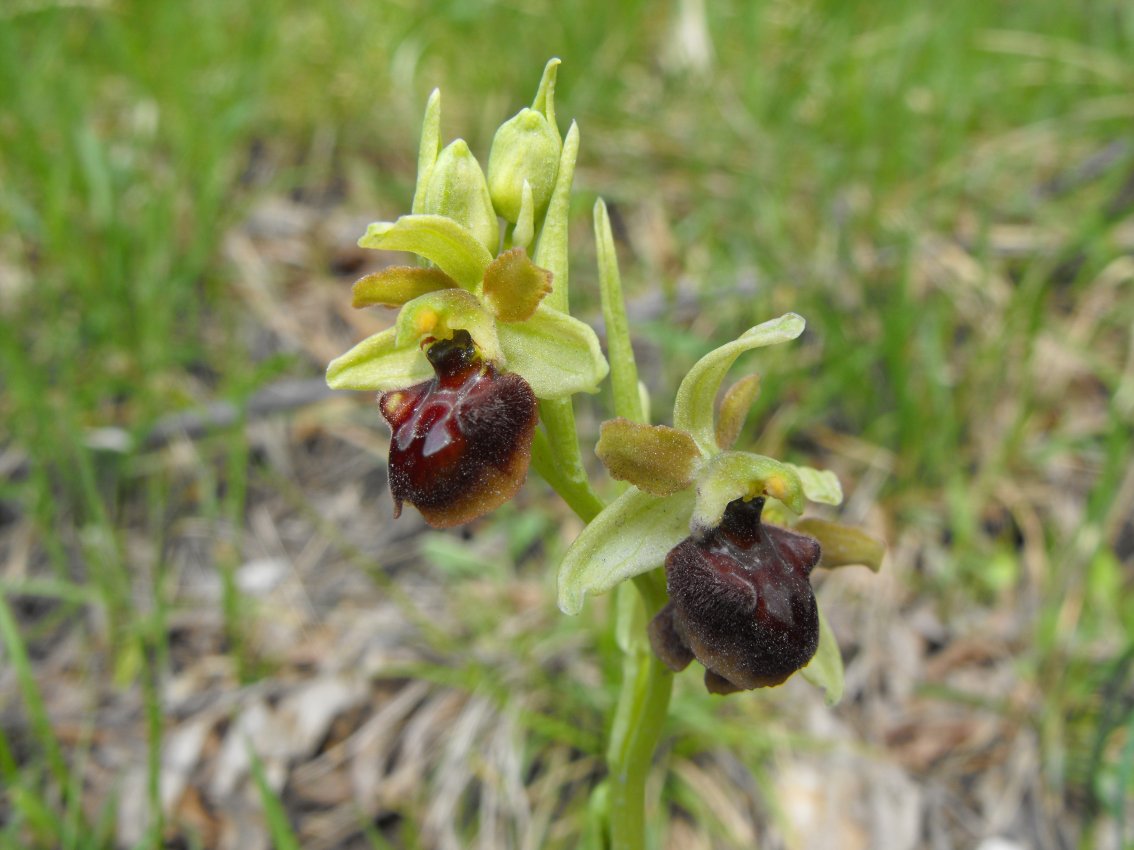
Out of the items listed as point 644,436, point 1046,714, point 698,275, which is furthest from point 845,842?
point 698,275

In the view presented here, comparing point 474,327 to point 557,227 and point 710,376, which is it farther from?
point 710,376

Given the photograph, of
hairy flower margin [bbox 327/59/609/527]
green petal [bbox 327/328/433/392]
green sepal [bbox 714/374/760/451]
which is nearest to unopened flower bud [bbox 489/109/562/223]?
hairy flower margin [bbox 327/59/609/527]

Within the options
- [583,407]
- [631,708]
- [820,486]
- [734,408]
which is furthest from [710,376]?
[583,407]

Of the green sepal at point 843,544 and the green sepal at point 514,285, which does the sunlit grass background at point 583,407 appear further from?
the green sepal at point 514,285

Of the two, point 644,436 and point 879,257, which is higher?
point 644,436

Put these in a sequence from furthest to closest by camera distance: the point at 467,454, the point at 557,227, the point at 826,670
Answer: the point at 826,670 → the point at 557,227 → the point at 467,454

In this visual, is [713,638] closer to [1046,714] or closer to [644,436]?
[644,436]
